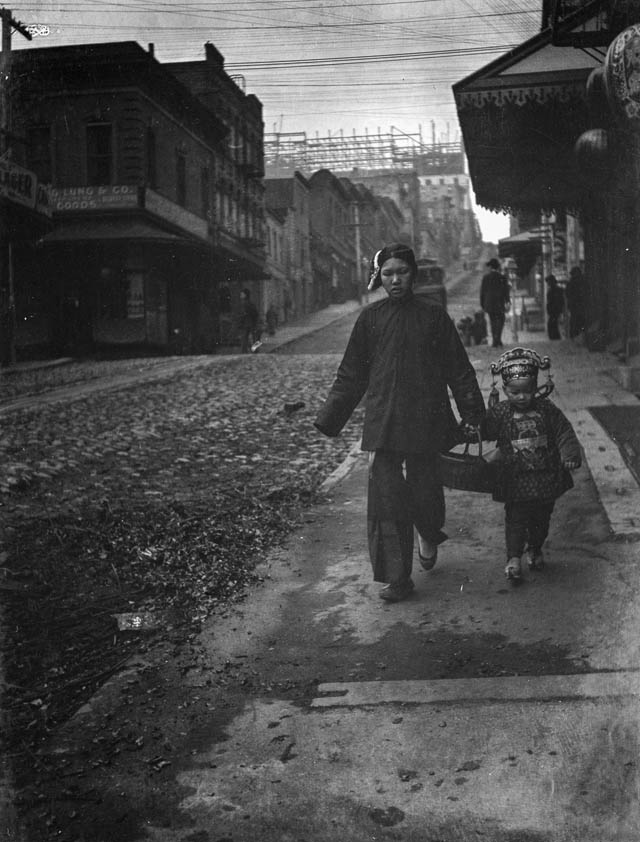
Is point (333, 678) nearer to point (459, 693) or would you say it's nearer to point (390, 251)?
point (459, 693)

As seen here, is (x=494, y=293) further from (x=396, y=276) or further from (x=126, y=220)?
(x=396, y=276)

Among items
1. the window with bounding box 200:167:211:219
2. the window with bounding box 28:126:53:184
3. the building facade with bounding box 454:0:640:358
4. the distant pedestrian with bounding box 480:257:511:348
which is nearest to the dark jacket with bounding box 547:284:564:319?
the distant pedestrian with bounding box 480:257:511:348

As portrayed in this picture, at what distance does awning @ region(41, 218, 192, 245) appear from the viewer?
2700 cm

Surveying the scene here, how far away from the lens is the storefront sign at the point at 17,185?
1633 cm

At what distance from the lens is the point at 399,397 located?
16.4 ft

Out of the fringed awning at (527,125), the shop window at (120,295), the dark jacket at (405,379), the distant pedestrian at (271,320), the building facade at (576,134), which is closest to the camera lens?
the dark jacket at (405,379)

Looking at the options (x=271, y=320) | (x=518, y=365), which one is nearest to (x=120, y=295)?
(x=271, y=320)

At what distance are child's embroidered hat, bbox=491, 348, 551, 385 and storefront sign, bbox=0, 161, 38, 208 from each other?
40.5 ft

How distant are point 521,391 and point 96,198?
23.6 m

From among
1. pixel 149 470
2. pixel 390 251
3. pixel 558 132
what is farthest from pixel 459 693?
pixel 558 132

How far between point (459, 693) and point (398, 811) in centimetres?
90

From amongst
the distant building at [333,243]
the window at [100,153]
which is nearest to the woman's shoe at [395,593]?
the distant building at [333,243]

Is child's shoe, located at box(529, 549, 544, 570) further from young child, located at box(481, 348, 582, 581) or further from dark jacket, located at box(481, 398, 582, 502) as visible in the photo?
dark jacket, located at box(481, 398, 582, 502)

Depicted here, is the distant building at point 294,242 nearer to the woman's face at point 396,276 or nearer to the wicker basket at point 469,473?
the woman's face at point 396,276
